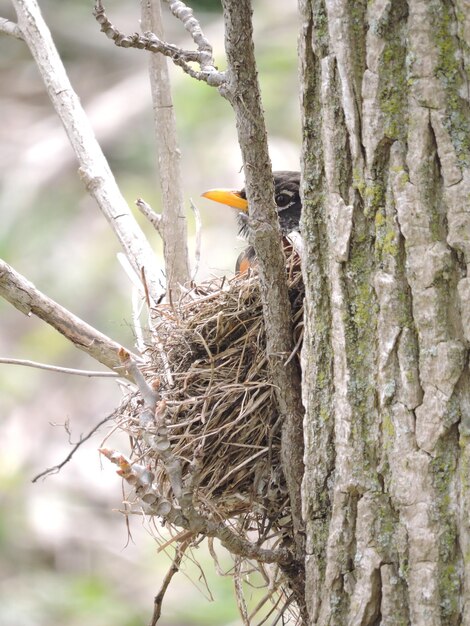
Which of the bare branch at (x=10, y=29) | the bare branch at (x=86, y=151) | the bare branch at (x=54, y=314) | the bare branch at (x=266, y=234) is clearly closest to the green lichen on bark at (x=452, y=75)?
the bare branch at (x=266, y=234)

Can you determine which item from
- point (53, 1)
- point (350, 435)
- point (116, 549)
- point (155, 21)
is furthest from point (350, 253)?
point (53, 1)

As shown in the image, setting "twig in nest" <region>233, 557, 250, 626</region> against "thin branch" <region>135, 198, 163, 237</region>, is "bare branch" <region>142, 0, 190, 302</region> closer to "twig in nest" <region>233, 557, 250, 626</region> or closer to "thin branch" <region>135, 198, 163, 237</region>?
"thin branch" <region>135, 198, 163, 237</region>

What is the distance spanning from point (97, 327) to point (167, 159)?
4478 millimetres

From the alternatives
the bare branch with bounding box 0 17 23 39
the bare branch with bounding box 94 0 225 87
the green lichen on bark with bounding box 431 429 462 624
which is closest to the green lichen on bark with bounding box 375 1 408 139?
the bare branch with bounding box 94 0 225 87

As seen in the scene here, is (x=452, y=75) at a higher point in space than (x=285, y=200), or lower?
Answer: lower

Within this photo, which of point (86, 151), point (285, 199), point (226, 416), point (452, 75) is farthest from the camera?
point (285, 199)

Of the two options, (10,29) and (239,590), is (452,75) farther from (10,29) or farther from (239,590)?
(10,29)

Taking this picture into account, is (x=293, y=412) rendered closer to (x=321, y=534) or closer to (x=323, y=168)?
(x=321, y=534)

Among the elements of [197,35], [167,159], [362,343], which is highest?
[167,159]

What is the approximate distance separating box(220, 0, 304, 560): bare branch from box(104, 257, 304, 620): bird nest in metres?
0.06

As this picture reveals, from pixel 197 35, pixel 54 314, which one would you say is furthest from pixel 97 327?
pixel 197 35

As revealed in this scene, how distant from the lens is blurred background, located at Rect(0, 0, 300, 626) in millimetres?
6539

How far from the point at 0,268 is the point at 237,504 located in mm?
833

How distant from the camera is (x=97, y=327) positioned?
292 inches
